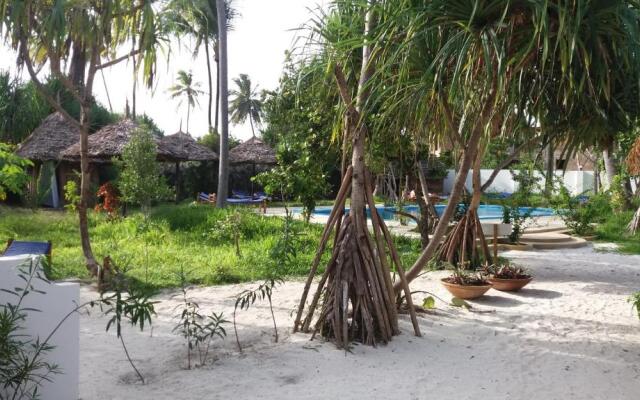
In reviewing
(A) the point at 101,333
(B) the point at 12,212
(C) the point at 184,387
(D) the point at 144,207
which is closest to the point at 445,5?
(C) the point at 184,387

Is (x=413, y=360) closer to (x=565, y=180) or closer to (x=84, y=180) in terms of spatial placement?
(x=84, y=180)

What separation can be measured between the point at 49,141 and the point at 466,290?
55.2ft

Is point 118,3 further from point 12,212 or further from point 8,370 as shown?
point 12,212

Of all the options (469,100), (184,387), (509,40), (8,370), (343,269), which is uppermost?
(509,40)

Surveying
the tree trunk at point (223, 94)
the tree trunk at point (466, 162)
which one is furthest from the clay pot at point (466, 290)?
the tree trunk at point (223, 94)

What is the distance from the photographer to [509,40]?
4598 millimetres

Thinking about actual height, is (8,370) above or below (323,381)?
above

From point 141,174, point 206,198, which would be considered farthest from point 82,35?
point 206,198

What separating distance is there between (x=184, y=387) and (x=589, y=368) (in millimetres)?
3136

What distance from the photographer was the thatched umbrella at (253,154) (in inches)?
1040

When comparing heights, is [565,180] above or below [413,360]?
above

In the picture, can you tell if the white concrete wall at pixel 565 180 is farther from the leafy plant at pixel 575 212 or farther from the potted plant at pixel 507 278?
the potted plant at pixel 507 278

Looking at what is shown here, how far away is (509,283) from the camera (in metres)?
7.77

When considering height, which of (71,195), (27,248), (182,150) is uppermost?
(182,150)
